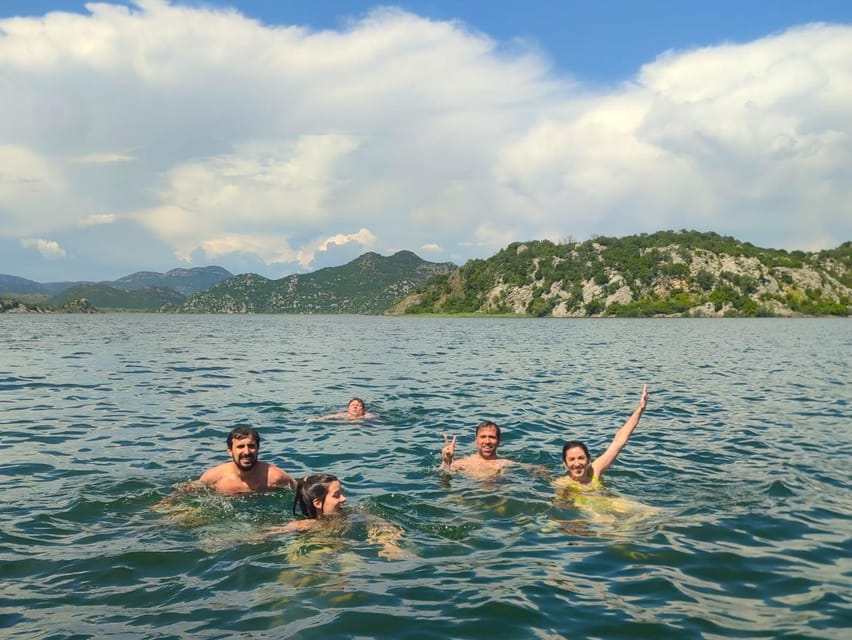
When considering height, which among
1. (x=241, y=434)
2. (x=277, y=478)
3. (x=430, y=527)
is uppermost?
(x=241, y=434)

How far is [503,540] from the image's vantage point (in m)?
9.26

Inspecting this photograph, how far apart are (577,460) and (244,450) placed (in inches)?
228

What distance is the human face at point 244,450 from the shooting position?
35.3 feet

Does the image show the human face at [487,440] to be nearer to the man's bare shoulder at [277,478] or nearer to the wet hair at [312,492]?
the man's bare shoulder at [277,478]

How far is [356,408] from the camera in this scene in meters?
19.2

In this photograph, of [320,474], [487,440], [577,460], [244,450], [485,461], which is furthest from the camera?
[485,461]

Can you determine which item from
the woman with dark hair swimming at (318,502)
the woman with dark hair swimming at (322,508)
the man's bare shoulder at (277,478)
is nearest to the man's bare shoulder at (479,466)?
the man's bare shoulder at (277,478)

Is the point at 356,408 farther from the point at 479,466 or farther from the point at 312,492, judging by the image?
the point at 312,492

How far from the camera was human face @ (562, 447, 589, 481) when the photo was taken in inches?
450

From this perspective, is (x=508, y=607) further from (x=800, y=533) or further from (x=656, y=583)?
(x=800, y=533)

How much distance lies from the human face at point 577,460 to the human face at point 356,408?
350 inches

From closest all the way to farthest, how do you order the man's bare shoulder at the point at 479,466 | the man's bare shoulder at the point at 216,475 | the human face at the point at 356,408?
the man's bare shoulder at the point at 216,475 → the man's bare shoulder at the point at 479,466 → the human face at the point at 356,408

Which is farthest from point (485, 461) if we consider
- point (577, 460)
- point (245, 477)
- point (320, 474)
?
point (245, 477)

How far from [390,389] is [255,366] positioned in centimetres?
1176
